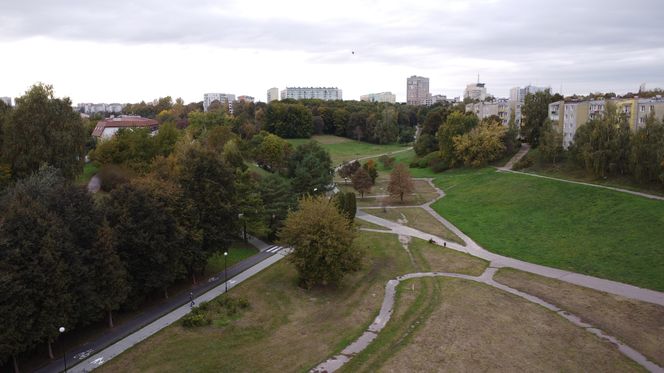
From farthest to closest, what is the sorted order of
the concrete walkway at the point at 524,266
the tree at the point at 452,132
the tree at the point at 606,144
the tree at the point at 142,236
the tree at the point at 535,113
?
the tree at the point at 452,132, the tree at the point at 535,113, the tree at the point at 606,144, the concrete walkway at the point at 524,266, the tree at the point at 142,236

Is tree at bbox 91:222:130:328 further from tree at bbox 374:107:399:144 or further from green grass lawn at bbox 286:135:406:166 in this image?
tree at bbox 374:107:399:144

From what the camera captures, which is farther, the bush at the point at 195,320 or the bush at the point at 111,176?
the bush at the point at 111,176

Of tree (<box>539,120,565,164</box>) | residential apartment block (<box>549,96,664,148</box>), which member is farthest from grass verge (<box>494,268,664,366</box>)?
tree (<box>539,120,565,164</box>)

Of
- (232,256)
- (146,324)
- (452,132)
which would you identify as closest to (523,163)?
(452,132)

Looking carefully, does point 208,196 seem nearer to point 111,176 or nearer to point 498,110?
point 111,176

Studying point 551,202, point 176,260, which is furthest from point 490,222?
point 176,260

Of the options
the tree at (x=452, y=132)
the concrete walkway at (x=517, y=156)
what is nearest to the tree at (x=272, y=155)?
the tree at (x=452, y=132)

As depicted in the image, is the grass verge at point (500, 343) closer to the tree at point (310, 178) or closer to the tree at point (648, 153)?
the tree at point (648, 153)
